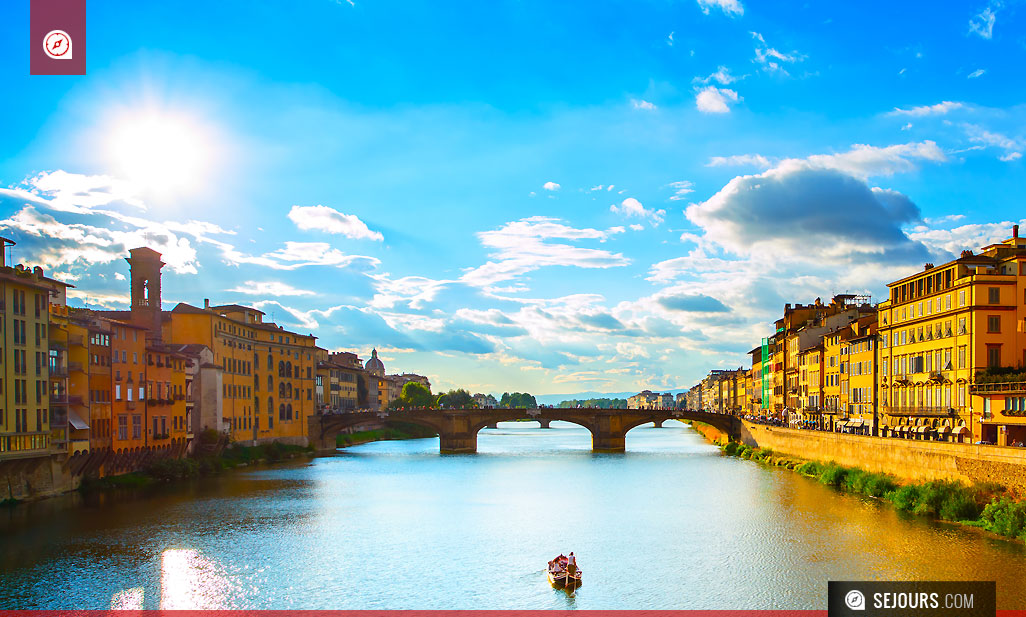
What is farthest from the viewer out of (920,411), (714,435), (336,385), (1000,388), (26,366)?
(336,385)

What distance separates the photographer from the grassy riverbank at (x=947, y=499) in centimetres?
3344

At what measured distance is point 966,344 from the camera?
4759 cm

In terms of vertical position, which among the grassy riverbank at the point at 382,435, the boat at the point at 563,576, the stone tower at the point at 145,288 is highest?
Answer: the stone tower at the point at 145,288

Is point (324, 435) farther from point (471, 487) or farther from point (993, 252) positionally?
point (993, 252)

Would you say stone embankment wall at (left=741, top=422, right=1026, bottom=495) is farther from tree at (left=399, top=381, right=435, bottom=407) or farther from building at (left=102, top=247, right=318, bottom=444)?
tree at (left=399, top=381, right=435, bottom=407)

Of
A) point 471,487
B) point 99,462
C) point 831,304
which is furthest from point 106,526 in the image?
point 831,304

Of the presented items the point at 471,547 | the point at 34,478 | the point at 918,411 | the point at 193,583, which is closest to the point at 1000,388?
the point at 918,411

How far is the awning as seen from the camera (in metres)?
50.7

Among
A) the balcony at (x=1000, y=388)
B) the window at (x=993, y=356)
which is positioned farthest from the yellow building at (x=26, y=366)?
the window at (x=993, y=356)

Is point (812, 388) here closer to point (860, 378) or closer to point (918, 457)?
point (860, 378)

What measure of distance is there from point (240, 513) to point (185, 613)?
796 inches

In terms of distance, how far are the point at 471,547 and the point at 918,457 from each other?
22.0 metres

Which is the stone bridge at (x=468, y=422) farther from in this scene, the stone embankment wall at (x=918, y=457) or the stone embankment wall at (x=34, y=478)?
the stone embankment wall at (x=34, y=478)

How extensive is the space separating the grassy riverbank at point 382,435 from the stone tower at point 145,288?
117ft
